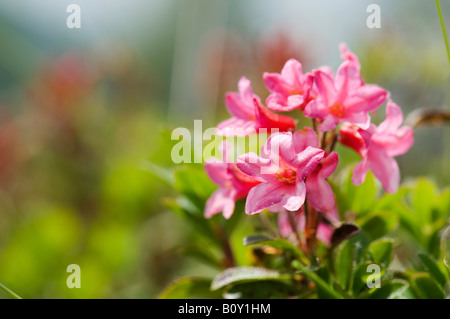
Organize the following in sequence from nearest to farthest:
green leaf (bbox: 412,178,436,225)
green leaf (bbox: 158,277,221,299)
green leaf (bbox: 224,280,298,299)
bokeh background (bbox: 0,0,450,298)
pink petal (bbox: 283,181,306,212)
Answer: pink petal (bbox: 283,181,306,212), green leaf (bbox: 224,280,298,299), green leaf (bbox: 158,277,221,299), green leaf (bbox: 412,178,436,225), bokeh background (bbox: 0,0,450,298)

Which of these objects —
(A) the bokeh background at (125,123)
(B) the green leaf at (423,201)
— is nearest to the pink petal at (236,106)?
(B) the green leaf at (423,201)

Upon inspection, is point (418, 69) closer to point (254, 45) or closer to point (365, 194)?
point (254, 45)

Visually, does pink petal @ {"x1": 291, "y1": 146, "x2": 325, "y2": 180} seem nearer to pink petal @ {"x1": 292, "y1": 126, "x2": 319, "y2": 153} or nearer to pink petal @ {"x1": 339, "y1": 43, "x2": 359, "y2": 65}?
pink petal @ {"x1": 292, "y1": 126, "x2": 319, "y2": 153}

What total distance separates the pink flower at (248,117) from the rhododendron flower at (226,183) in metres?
0.03

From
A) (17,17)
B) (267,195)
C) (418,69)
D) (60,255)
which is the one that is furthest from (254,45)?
(267,195)

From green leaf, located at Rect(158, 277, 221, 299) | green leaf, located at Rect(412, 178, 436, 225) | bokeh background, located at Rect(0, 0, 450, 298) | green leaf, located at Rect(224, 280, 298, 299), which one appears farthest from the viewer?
bokeh background, located at Rect(0, 0, 450, 298)

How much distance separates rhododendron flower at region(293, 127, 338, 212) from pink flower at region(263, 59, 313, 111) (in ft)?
0.17

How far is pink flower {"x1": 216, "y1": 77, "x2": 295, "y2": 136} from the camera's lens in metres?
0.75

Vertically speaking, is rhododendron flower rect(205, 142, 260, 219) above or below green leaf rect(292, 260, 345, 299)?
above

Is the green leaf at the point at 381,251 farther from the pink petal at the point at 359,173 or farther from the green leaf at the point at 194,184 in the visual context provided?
the green leaf at the point at 194,184

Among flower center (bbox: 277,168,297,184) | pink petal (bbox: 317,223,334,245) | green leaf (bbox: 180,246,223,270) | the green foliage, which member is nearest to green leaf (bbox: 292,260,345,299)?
the green foliage

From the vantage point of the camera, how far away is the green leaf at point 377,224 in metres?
0.82

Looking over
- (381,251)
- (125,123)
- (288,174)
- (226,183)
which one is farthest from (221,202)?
(125,123)
